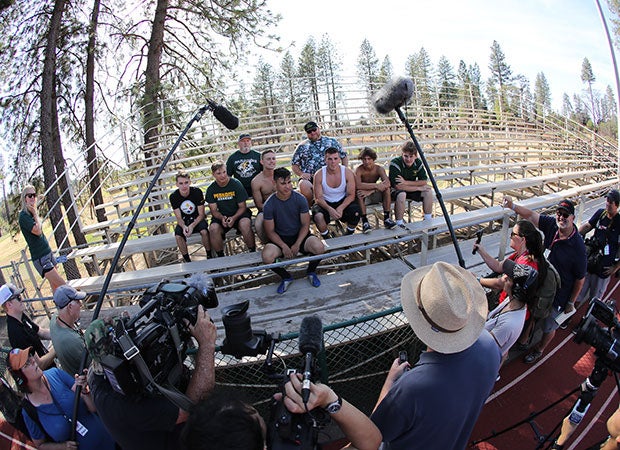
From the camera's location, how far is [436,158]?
10.7 m

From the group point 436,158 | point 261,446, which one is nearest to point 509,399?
point 261,446

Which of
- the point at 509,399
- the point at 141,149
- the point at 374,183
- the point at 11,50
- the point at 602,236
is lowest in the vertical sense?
the point at 509,399

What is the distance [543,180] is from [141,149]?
9933 mm

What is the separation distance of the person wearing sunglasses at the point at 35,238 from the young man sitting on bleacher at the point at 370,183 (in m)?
4.17

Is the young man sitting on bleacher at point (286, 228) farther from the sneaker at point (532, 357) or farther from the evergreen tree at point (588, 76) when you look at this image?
the evergreen tree at point (588, 76)

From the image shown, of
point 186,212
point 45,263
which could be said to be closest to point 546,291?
point 186,212

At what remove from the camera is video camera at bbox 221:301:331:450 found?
4.02ft

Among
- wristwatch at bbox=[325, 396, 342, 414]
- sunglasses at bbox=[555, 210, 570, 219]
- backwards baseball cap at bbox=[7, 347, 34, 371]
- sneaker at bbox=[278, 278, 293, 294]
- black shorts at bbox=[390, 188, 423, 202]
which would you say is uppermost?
black shorts at bbox=[390, 188, 423, 202]

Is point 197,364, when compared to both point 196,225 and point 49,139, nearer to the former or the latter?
point 196,225

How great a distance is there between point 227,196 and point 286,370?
4051 millimetres

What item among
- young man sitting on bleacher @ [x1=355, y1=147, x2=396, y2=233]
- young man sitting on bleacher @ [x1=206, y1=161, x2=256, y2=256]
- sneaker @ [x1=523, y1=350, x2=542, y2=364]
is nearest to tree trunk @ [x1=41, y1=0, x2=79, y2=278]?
young man sitting on bleacher @ [x1=206, y1=161, x2=256, y2=256]

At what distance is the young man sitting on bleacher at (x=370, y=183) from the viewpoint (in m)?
5.47

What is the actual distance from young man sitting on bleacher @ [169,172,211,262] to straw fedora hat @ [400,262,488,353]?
418cm

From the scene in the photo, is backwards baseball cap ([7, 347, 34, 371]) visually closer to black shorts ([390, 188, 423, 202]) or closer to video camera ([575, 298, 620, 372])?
video camera ([575, 298, 620, 372])
